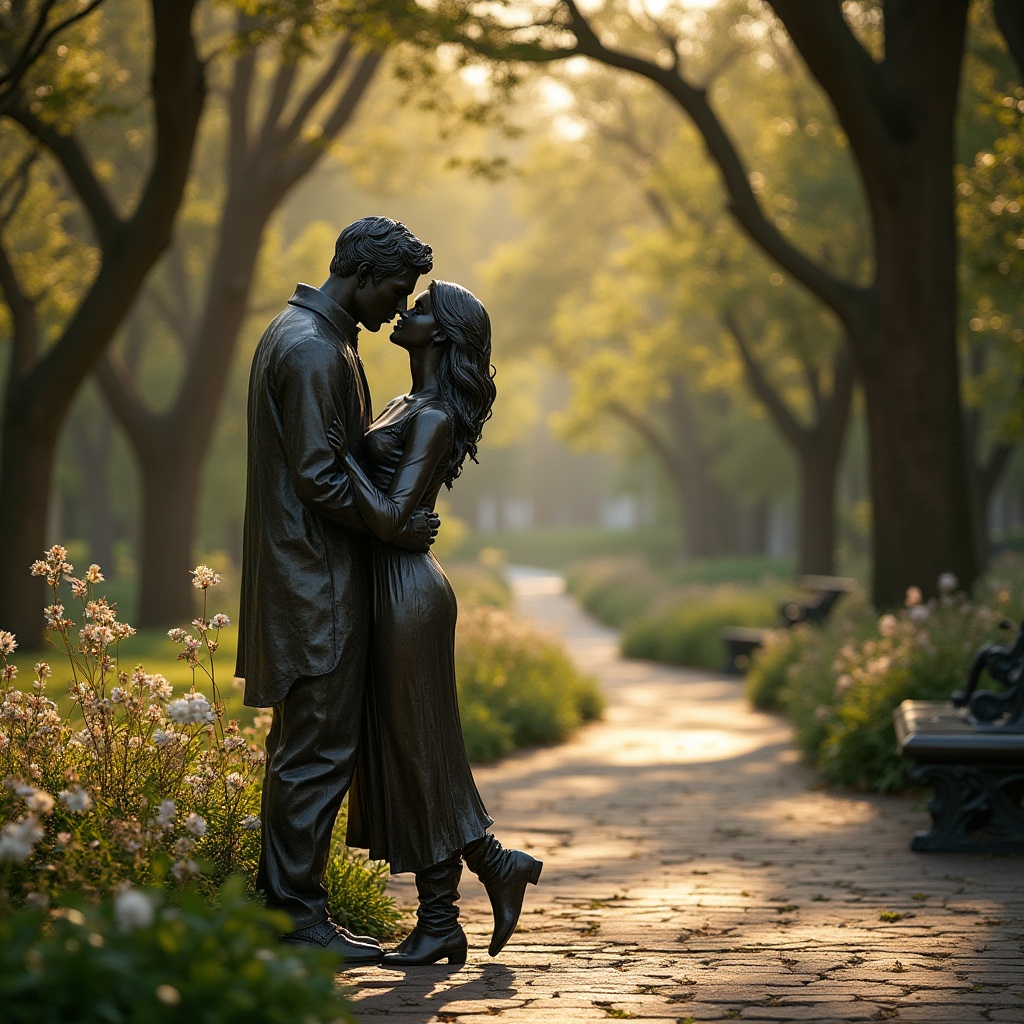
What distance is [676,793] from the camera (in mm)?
9328

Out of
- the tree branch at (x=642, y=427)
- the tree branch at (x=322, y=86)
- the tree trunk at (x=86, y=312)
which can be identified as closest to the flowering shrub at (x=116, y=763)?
the tree trunk at (x=86, y=312)

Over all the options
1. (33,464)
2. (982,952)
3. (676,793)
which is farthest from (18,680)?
(982,952)

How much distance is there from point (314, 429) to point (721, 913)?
2.71 meters

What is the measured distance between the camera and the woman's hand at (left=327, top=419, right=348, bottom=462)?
4.23 metres

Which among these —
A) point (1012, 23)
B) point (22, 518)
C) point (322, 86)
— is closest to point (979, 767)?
point (1012, 23)

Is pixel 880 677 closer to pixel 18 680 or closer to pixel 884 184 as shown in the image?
pixel 884 184

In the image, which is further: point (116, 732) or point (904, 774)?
point (904, 774)

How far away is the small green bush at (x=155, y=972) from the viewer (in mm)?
2486

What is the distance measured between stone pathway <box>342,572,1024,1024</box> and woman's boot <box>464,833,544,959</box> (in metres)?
0.13

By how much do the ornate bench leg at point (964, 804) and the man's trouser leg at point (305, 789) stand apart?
3.60 m

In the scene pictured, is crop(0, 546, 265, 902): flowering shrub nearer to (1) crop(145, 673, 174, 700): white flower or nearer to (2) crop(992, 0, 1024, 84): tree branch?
(1) crop(145, 673, 174, 700): white flower

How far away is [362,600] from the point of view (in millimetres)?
4410

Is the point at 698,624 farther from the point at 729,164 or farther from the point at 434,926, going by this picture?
the point at 434,926

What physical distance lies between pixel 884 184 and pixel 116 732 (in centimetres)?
861
